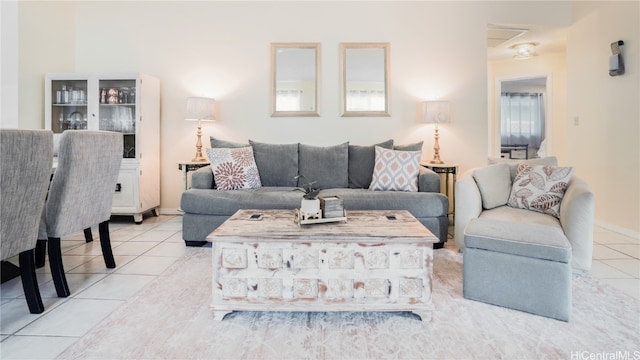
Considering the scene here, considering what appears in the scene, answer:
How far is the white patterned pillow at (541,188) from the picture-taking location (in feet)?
8.13

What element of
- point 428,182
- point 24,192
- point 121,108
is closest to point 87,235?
point 121,108

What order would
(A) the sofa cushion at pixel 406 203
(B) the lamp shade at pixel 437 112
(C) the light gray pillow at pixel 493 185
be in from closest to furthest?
(C) the light gray pillow at pixel 493 185 < (A) the sofa cushion at pixel 406 203 < (B) the lamp shade at pixel 437 112

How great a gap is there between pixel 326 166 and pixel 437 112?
54.1 inches

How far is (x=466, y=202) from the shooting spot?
2.58m

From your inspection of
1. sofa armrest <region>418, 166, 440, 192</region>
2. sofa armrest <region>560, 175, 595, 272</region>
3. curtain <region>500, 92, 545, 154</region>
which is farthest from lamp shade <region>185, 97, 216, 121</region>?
curtain <region>500, 92, 545, 154</region>

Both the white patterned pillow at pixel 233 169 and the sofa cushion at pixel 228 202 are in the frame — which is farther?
the white patterned pillow at pixel 233 169

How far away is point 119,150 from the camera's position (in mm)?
2334

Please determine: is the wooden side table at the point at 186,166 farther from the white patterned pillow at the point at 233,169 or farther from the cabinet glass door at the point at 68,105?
the cabinet glass door at the point at 68,105

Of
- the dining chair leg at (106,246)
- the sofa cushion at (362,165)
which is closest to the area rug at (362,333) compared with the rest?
the dining chair leg at (106,246)

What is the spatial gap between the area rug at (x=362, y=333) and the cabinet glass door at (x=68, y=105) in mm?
2866

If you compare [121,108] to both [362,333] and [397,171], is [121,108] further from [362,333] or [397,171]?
[362,333]

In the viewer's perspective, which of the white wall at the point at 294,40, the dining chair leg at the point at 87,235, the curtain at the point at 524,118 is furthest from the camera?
the curtain at the point at 524,118

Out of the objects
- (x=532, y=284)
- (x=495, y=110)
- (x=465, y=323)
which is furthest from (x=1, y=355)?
(x=495, y=110)

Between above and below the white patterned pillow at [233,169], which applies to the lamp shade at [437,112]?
above
